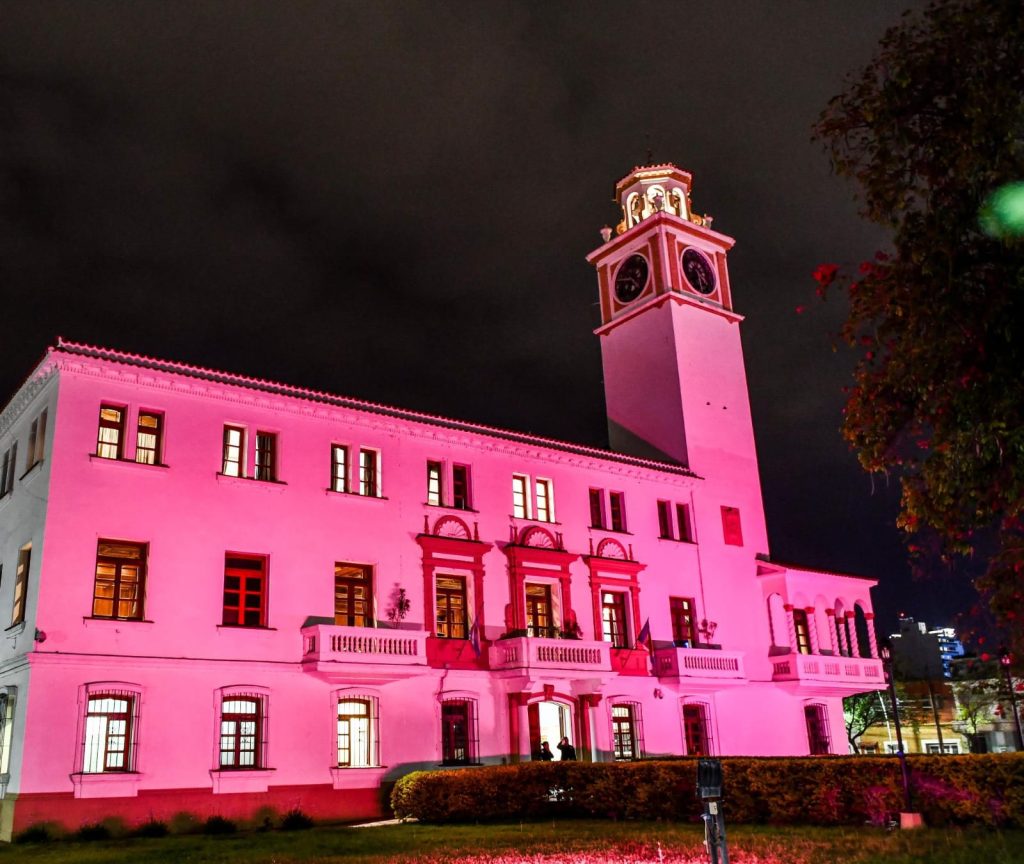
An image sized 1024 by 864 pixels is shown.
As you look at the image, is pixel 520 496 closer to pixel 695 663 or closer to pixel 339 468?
pixel 339 468

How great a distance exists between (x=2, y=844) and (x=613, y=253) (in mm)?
34140

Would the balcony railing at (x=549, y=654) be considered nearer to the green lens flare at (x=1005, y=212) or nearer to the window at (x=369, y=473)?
the window at (x=369, y=473)

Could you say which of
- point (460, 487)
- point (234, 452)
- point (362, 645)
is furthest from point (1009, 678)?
point (234, 452)

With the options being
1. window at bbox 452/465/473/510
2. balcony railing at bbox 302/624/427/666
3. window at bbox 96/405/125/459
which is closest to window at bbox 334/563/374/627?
balcony railing at bbox 302/624/427/666

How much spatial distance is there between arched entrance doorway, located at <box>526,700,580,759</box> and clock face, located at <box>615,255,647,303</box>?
19381 mm

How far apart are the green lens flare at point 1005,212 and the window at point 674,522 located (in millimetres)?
27043

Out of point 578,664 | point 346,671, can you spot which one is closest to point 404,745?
point 346,671

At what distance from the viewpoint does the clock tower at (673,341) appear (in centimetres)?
4069

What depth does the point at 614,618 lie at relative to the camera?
3503 centimetres

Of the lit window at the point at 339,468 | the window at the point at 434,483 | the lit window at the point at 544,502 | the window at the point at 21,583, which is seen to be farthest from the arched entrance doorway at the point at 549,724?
the window at the point at 21,583

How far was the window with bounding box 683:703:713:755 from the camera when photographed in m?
35.3

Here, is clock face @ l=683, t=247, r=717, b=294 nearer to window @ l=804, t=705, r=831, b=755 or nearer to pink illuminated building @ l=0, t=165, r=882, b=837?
pink illuminated building @ l=0, t=165, r=882, b=837

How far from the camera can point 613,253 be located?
45500 mm

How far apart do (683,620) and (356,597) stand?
13.9m
